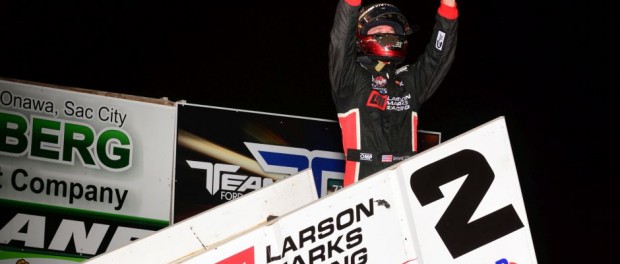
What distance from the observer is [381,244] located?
166 inches

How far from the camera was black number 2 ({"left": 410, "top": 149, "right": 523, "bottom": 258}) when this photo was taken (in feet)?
14.0

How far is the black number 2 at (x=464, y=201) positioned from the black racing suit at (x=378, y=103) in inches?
33.1

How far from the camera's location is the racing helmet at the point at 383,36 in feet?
17.2

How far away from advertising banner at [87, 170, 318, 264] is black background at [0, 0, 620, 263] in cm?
164

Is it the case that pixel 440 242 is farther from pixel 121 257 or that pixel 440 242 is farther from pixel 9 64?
pixel 9 64

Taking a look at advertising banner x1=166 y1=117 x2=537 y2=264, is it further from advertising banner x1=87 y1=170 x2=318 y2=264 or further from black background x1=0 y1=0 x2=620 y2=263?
black background x1=0 y1=0 x2=620 y2=263

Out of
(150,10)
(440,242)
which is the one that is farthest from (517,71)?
(440,242)

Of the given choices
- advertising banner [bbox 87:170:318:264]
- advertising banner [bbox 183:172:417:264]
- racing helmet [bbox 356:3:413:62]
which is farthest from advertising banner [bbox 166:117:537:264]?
racing helmet [bbox 356:3:413:62]

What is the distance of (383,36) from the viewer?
206 inches

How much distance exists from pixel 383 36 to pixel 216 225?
1.26 metres

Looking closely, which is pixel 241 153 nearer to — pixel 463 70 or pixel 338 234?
pixel 463 70

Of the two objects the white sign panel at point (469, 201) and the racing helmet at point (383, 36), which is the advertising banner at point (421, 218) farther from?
the racing helmet at point (383, 36)

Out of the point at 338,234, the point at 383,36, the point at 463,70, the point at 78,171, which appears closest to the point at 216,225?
the point at 338,234

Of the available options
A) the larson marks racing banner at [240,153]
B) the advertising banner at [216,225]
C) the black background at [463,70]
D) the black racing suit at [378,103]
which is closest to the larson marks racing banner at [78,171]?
the larson marks racing banner at [240,153]
